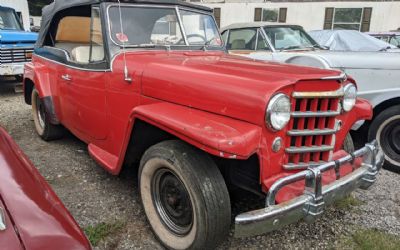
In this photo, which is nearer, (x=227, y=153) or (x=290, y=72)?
(x=227, y=153)

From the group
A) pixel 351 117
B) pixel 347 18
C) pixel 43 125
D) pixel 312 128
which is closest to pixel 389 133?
pixel 351 117

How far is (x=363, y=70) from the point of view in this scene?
4430mm

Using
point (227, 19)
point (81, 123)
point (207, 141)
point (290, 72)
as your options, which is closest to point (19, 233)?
point (207, 141)

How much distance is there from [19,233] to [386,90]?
167 inches

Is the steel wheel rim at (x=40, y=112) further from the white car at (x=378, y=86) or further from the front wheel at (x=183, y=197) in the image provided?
the white car at (x=378, y=86)

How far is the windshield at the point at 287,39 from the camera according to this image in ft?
20.1

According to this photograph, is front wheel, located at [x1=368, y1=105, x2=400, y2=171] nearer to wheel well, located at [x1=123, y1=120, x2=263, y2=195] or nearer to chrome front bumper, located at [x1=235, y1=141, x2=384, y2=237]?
chrome front bumper, located at [x1=235, y1=141, x2=384, y2=237]

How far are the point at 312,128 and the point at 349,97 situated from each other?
51 cm

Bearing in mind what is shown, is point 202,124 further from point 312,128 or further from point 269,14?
point 269,14

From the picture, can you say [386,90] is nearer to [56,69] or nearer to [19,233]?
[56,69]

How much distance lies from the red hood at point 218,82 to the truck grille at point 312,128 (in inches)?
5.9

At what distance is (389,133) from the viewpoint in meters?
4.21

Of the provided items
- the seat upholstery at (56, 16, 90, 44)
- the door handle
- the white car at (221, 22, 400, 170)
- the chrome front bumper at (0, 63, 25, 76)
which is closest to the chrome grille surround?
the chrome front bumper at (0, 63, 25, 76)

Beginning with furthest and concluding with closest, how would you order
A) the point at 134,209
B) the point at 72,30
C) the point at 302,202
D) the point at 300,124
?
the point at 72,30 → the point at 134,209 → the point at 300,124 → the point at 302,202
